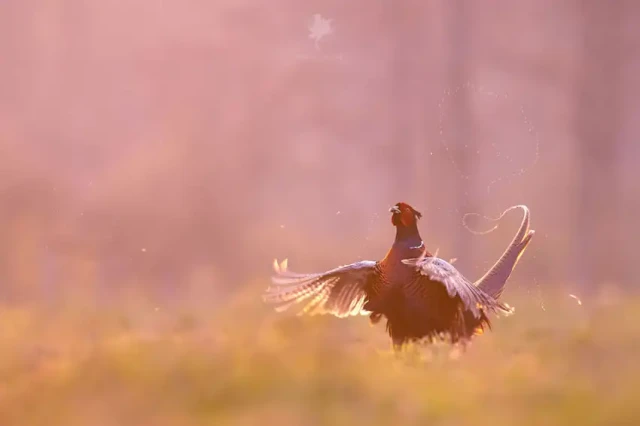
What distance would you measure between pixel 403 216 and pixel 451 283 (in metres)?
0.22

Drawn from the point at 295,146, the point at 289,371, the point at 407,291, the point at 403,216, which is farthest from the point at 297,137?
the point at 289,371

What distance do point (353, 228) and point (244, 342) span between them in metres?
0.43

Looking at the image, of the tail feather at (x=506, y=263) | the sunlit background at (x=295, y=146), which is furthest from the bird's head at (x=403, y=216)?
the tail feather at (x=506, y=263)

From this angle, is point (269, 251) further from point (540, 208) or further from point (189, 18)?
point (540, 208)

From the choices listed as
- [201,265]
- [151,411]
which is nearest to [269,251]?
[201,265]

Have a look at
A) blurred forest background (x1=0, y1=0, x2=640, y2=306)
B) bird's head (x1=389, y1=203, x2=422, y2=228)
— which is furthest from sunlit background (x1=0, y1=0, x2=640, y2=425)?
bird's head (x1=389, y1=203, x2=422, y2=228)

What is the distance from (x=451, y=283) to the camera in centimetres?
120

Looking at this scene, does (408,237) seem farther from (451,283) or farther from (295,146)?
(295,146)

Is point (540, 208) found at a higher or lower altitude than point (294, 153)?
lower

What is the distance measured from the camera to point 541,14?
1.61 m

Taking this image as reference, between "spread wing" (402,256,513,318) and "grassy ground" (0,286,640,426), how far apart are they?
226 millimetres

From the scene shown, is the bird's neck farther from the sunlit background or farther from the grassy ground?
the grassy ground

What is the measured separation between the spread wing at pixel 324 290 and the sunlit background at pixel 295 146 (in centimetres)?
5

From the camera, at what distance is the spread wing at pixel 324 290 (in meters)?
1.38
